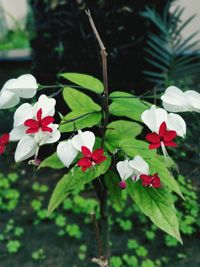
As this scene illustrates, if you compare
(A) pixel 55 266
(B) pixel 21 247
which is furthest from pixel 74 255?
(B) pixel 21 247

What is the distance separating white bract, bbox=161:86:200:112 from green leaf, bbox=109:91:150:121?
16 cm

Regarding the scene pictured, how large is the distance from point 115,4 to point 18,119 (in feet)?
5.89

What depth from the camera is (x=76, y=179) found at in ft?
3.70

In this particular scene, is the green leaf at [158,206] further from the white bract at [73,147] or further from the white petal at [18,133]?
the white petal at [18,133]

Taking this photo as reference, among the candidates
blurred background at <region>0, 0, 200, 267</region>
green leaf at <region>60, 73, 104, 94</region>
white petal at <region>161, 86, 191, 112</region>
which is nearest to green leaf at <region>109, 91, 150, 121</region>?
green leaf at <region>60, 73, 104, 94</region>

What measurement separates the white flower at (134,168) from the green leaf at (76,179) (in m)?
0.06

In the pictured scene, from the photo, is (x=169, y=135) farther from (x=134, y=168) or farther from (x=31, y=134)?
(x=31, y=134)

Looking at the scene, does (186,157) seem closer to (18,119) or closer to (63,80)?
(63,80)

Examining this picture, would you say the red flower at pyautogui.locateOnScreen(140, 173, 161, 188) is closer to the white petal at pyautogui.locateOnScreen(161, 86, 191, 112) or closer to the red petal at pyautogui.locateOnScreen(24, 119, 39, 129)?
the white petal at pyautogui.locateOnScreen(161, 86, 191, 112)

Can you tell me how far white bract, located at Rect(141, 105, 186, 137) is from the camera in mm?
962

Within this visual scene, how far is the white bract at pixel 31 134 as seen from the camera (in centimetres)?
96

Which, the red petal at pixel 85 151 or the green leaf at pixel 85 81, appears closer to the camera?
the red petal at pixel 85 151

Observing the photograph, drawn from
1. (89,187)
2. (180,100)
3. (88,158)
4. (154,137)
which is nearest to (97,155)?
(88,158)

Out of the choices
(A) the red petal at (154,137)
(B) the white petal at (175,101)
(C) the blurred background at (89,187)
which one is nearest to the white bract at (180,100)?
(B) the white petal at (175,101)
